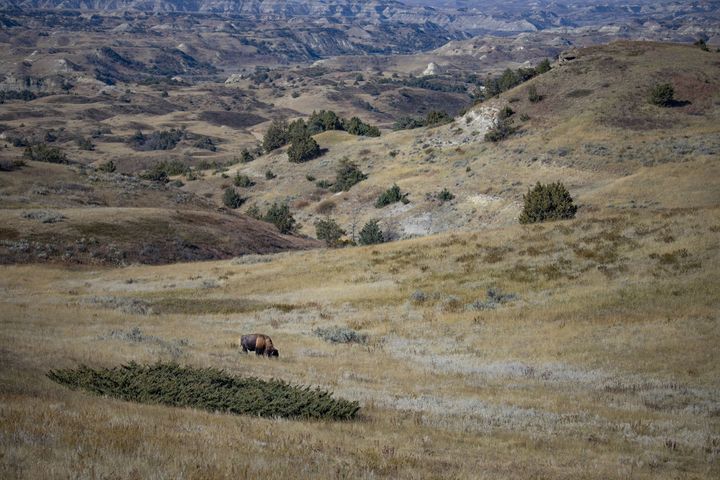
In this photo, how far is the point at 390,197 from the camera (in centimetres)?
8762

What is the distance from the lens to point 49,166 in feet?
234

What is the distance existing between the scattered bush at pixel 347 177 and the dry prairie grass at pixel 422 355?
186 ft

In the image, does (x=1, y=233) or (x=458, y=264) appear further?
(x=1, y=233)

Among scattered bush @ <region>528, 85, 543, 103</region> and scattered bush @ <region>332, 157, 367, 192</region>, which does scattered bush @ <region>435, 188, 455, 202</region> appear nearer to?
scattered bush @ <region>332, 157, 367, 192</region>

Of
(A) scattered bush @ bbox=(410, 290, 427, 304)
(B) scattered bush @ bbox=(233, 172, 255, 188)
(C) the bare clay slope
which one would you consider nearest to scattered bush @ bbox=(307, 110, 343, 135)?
(B) scattered bush @ bbox=(233, 172, 255, 188)

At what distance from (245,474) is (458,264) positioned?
28384 mm

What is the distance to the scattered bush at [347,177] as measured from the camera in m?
100

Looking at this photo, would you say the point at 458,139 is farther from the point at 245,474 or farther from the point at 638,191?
the point at 245,474

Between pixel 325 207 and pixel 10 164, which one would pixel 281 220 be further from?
pixel 10 164

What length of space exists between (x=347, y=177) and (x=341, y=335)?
7870cm

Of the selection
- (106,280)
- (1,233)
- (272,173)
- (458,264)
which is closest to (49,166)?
(1,233)

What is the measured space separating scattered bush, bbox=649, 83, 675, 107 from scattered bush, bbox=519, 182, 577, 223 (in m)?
53.0

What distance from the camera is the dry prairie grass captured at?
29.6 ft

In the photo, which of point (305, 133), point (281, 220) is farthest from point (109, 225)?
point (305, 133)
